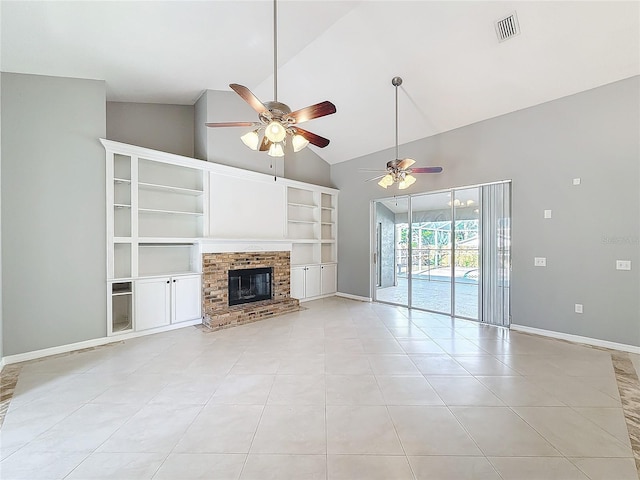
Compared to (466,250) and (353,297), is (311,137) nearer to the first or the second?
(466,250)

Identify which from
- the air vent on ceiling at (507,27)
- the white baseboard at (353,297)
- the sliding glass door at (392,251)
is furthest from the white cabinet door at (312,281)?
the air vent on ceiling at (507,27)

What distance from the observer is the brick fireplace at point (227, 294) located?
466cm

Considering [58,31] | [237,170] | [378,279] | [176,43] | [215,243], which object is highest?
[176,43]

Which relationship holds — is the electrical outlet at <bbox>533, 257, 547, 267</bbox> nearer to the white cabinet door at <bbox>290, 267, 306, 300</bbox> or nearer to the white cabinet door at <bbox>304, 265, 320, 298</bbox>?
the white cabinet door at <bbox>304, 265, 320, 298</bbox>

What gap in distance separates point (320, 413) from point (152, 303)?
10.8 feet

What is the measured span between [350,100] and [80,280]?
16.9ft

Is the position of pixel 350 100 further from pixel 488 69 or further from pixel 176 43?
pixel 176 43

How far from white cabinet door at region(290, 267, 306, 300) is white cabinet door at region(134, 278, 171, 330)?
259 cm

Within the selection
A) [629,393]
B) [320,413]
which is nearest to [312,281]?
[320,413]

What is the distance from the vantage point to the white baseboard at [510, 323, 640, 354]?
350cm

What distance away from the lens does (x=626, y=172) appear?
3.50 metres

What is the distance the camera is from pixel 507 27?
326cm

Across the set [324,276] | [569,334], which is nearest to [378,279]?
[324,276]

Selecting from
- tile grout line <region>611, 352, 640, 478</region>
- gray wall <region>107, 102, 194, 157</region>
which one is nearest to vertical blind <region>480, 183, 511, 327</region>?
tile grout line <region>611, 352, 640, 478</region>
